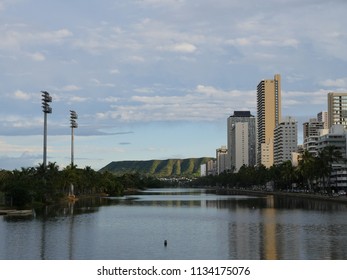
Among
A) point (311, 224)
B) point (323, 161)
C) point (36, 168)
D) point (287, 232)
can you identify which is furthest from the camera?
point (323, 161)

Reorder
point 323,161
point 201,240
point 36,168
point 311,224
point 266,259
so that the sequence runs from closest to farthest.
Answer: point 266,259
point 201,240
point 311,224
point 36,168
point 323,161

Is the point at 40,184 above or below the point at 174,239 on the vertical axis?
above

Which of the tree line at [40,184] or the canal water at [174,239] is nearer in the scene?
the canal water at [174,239]

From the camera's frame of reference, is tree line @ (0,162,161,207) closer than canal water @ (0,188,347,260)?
No

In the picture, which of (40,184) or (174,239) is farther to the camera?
(40,184)

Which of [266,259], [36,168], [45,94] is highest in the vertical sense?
[45,94]

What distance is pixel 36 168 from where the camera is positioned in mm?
142875

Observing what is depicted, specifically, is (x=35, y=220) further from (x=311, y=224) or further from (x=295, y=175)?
(x=295, y=175)

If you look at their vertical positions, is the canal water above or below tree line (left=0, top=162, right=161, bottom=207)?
below

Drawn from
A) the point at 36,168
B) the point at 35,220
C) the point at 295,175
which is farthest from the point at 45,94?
the point at 295,175

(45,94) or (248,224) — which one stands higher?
(45,94)

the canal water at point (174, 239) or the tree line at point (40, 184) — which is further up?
the tree line at point (40, 184)

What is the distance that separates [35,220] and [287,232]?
115 feet
